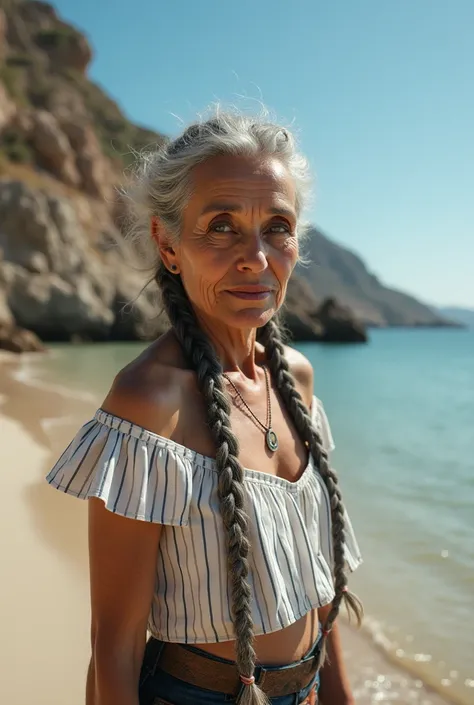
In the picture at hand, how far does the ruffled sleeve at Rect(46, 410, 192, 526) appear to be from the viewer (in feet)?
3.92

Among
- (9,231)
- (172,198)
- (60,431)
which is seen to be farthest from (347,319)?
(172,198)

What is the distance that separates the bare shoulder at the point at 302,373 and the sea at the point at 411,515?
2.74m

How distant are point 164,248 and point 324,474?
0.70 metres

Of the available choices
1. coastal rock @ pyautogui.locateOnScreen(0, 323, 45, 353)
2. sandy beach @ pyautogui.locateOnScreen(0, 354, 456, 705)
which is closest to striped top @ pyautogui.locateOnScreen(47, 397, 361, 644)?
sandy beach @ pyautogui.locateOnScreen(0, 354, 456, 705)

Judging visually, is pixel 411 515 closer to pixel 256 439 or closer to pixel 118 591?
pixel 256 439

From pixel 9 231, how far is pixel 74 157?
10.7m

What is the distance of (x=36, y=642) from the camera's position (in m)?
3.27

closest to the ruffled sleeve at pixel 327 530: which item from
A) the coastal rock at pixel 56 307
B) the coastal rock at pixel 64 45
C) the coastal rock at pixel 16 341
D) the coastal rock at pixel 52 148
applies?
the coastal rock at pixel 16 341

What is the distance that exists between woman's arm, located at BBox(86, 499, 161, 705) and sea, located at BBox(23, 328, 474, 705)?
3.05 metres

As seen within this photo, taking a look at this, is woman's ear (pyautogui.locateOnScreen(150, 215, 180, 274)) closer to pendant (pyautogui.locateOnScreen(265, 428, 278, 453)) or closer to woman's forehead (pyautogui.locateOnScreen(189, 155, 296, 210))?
woman's forehead (pyautogui.locateOnScreen(189, 155, 296, 210))

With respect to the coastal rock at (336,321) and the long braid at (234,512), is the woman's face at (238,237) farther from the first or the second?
the coastal rock at (336,321)

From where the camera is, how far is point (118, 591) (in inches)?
47.9

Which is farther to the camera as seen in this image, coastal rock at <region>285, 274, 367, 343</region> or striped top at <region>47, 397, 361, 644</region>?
coastal rock at <region>285, 274, 367, 343</region>

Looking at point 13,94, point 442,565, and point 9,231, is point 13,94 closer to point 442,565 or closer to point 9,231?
point 9,231
